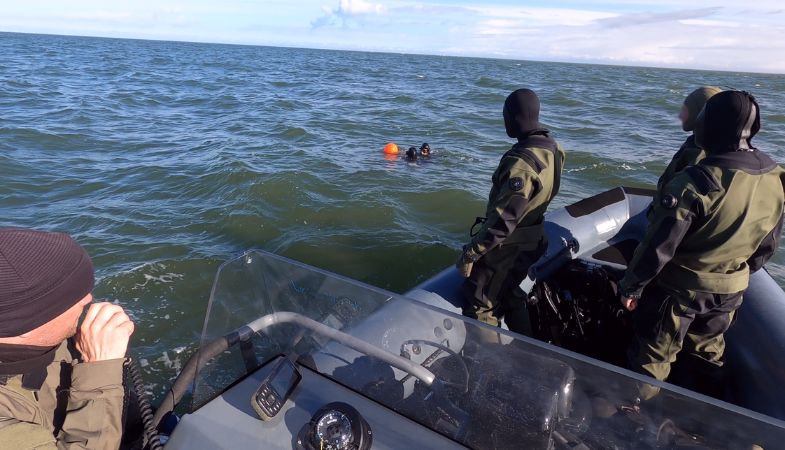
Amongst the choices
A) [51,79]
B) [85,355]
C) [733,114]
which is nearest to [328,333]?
[85,355]

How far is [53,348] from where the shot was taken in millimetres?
1402

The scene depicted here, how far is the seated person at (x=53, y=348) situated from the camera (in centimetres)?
124

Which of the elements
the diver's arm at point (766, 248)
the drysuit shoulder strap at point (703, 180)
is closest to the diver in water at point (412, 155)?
the diver's arm at point (766, 248)

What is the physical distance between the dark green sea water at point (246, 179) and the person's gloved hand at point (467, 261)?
265cm

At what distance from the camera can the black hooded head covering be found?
2227mm

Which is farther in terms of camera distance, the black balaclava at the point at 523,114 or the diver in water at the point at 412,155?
the diver in water at the point at 412,155

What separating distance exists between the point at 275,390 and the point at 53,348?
66 cm

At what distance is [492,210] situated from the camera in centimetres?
302

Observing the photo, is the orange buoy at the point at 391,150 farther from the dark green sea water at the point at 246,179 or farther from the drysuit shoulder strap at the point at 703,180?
the drysuit shoulder strap at the point at 703,180

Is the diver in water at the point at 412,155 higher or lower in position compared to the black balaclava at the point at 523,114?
lower

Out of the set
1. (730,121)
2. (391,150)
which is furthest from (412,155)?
(730,121)

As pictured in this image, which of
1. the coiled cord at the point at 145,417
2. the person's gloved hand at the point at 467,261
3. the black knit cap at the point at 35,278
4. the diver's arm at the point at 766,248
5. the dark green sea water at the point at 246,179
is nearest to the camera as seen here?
the black knit cap at the point at 35,278

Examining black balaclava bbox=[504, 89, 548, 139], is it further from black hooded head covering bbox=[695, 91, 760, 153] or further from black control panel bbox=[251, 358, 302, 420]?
black control panel bbox=[251, 358, 302, 420]

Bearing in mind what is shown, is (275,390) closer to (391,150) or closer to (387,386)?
(387,386)
